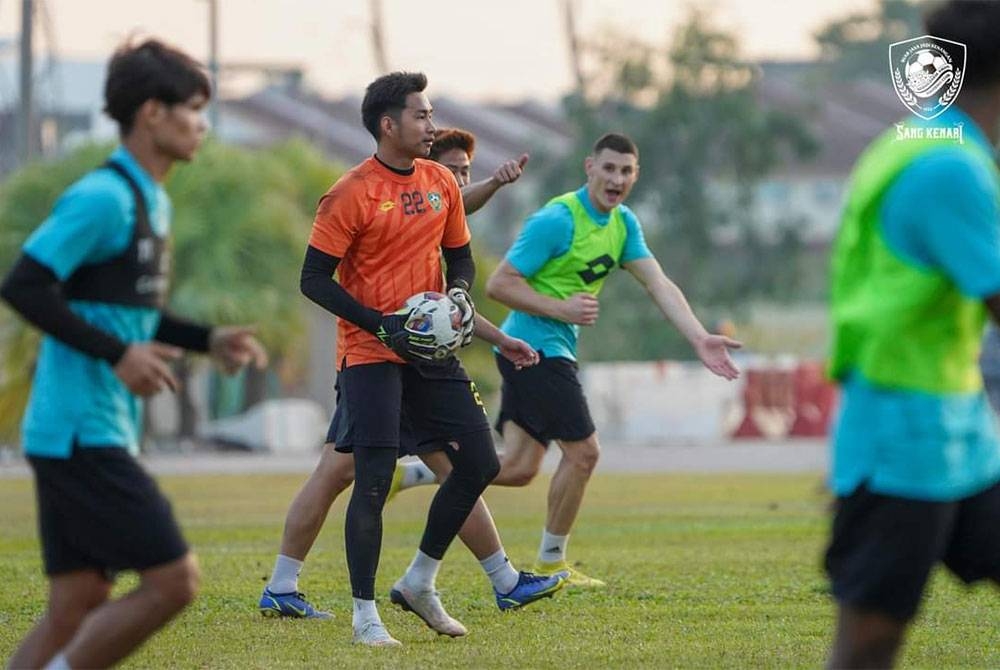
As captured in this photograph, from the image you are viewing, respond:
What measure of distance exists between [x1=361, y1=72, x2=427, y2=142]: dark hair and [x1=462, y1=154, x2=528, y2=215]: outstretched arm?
2.77ft

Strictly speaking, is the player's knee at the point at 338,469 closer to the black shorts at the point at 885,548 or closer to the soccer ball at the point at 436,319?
the soccer ball at the point at 436,319

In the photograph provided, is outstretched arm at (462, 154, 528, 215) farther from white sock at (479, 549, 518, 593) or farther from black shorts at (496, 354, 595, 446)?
white sock at (479, 549, 518, 593)

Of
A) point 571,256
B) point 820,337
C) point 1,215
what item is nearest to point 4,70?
point 1,215

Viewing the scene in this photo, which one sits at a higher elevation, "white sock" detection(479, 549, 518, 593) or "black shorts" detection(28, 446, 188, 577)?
"black shorts" detection(28, 446, 188, 577)

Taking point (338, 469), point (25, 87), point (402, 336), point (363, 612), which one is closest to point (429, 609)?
point (363, 612)

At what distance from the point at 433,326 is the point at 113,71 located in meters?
2.85

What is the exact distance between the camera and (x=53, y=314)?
5875 mm

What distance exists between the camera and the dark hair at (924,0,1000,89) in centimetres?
551

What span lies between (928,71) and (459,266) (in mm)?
2271

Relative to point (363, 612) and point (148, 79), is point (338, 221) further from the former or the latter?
point (148, 79)

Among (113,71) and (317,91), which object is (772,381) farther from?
(317,91)

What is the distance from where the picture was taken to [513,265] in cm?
1101

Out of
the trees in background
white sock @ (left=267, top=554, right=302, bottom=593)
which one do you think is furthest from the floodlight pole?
white sock @ (left=267, top=554, right=302, bottom=593)

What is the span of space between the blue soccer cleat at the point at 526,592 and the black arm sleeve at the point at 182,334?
389 centimetres
